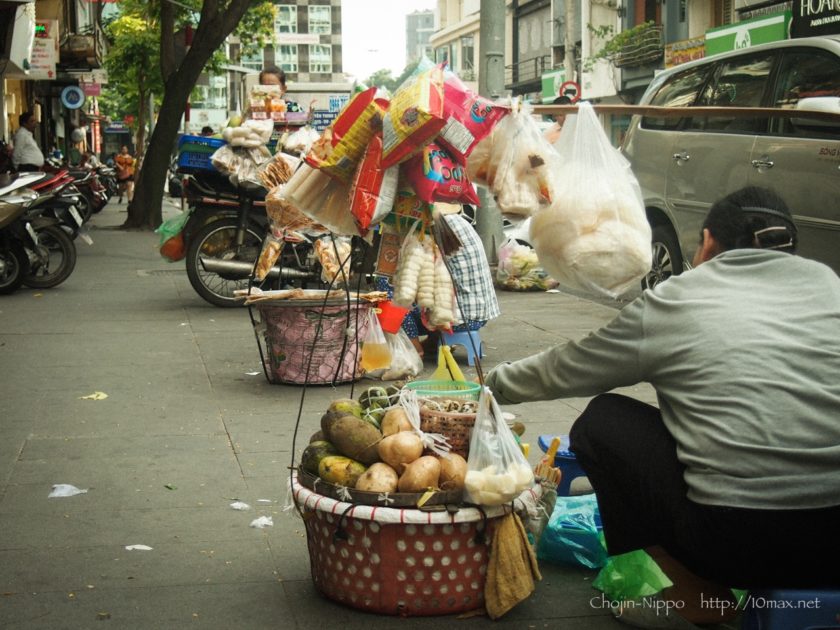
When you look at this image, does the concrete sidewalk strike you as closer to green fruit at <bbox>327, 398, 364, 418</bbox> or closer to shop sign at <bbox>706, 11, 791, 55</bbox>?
green fruit at <bbox>327, 398, 364, 418</bbox>

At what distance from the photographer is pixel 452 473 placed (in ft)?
11.1


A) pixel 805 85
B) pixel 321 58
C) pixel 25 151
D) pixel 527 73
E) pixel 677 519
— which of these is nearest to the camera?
pixel 677 519

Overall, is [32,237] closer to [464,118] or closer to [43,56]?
[464,118]

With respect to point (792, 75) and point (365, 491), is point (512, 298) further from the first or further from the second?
point (365, 491)

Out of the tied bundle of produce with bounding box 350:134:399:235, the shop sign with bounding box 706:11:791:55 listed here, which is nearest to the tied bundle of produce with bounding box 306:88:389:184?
the tied bundle of produce with bounding box 350:134:399:235

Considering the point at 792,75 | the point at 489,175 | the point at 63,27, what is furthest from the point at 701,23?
the point at 489,175

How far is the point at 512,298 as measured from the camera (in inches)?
436

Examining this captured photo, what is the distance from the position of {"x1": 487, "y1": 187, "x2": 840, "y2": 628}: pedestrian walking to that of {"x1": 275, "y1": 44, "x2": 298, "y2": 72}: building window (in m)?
101

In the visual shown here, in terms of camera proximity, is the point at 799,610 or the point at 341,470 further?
the point at 341,470

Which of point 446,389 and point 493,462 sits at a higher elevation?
point 446,389

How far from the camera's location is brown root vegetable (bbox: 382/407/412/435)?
363 centimetres

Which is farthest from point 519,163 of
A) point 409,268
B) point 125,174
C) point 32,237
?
point 125,174

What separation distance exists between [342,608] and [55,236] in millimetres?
8838

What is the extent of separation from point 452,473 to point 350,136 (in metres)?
1.27
